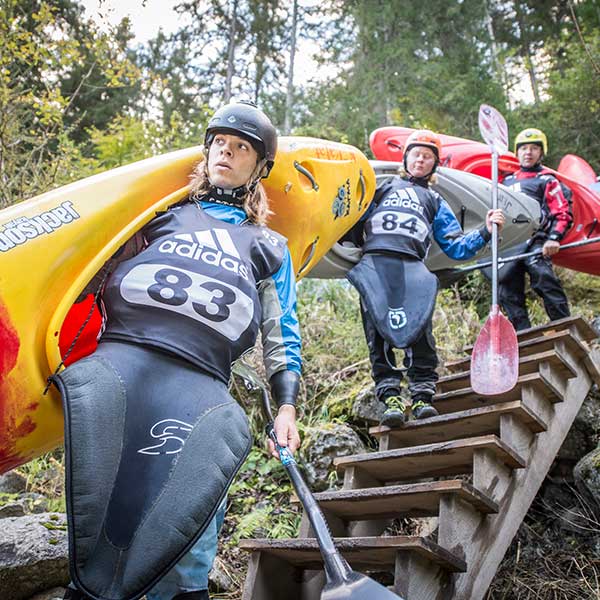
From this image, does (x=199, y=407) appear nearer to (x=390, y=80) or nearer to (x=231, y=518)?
(x=231, y=518)

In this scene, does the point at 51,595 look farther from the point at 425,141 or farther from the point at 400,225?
the point at 425,141

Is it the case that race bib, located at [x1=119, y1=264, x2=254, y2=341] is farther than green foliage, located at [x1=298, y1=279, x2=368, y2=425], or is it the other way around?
green foliage, located at [x1=298, y1=279, x2=368, y2=425]

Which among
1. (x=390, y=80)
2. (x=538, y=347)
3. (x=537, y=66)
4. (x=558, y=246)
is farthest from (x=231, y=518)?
(x=537, y=66)

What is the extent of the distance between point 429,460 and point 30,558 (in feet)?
5.78

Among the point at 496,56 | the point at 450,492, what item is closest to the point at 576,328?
the point at 450,492

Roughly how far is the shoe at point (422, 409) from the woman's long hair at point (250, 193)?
1452 millimetres

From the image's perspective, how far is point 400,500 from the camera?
102 inches

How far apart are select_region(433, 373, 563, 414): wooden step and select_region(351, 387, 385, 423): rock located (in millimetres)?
662

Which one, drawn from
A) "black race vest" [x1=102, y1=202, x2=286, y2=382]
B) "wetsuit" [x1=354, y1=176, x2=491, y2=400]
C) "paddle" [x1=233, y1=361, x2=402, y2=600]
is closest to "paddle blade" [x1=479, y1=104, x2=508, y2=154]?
"wetsuit" [x1=354, y1=176, x2=491, y2=400]

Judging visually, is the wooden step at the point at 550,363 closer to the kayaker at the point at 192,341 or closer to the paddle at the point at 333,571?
the kayaker at the point at 192,341

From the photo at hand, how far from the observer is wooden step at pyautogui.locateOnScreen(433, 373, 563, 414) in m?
3.14

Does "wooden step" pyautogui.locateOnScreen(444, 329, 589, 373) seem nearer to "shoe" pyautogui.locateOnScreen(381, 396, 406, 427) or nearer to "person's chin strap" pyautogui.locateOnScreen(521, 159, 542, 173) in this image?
"shoe" pyautogui.locateOnScreen(381, 396, 406, 427)

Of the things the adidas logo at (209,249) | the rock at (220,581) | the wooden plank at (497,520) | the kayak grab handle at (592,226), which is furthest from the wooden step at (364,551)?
the kayak grab handle at (592,226)

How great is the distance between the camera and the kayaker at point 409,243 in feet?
11.4
